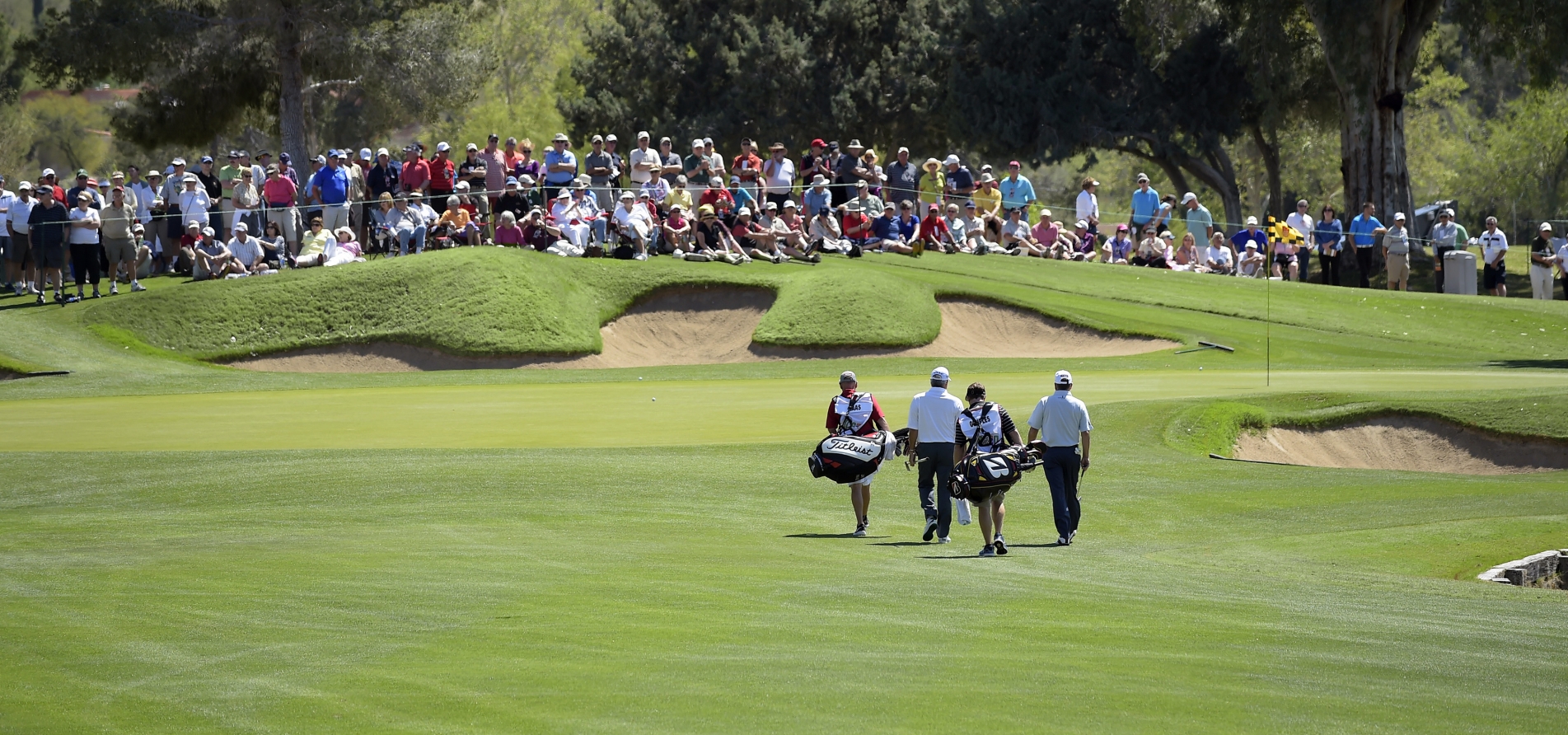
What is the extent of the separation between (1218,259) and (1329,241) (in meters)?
3.46

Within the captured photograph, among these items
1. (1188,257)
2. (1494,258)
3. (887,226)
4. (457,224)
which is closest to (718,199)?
(887,226)

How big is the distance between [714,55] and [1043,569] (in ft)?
178

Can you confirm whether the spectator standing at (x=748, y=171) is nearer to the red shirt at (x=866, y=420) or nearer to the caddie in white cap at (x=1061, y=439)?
the red shirt at (x=866, y=420)

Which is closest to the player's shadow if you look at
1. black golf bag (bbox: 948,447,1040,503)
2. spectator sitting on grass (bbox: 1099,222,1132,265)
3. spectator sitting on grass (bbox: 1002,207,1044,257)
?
black golf bag (bbox: 948,447,1040,503)

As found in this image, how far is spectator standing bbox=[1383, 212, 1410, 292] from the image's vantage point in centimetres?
4409

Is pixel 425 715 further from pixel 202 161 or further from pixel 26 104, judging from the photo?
pixel 26 104

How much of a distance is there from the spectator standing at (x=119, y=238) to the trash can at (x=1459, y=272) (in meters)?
33.6

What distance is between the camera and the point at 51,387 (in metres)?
29.4

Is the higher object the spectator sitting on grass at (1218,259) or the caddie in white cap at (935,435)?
the spectator sitting on grass at (1218,259)

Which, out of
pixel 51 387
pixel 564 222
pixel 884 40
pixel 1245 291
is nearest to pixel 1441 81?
pixel 884 40

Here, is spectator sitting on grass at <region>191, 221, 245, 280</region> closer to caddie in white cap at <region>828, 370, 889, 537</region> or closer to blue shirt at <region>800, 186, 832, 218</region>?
blue shirt at <region>800, 186, 832, 218</region>

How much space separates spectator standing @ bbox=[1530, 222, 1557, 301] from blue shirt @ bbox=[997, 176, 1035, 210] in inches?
525

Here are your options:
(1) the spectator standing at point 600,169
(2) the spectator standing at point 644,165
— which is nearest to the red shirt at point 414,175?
(1) the spectator standing at point 600,169

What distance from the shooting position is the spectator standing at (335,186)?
36188 mm
